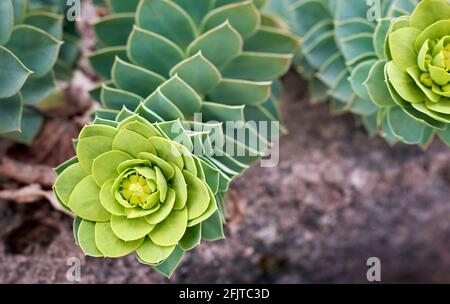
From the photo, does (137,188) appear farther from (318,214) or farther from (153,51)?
→ (318,214)

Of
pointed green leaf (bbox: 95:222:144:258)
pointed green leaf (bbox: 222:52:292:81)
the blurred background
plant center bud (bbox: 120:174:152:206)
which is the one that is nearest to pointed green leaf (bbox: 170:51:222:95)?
pointed green leaf (bbox: 222:52:292:81)

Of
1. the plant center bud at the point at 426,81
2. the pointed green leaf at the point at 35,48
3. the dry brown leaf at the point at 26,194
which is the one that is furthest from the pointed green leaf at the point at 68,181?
the plant center bud at the point at 426,81

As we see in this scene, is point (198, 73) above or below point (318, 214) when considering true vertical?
above

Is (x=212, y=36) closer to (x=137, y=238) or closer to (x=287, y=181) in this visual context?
(x=137, y=238)

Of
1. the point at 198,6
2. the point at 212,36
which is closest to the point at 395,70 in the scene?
the point at 212,36

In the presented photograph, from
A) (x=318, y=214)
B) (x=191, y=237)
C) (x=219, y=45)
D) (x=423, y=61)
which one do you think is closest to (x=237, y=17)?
(x=219, y=45)

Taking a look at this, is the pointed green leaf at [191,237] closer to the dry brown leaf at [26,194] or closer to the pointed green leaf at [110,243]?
the pointed green leaf at [110,243]

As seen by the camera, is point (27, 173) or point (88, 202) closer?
point (88, 202)
